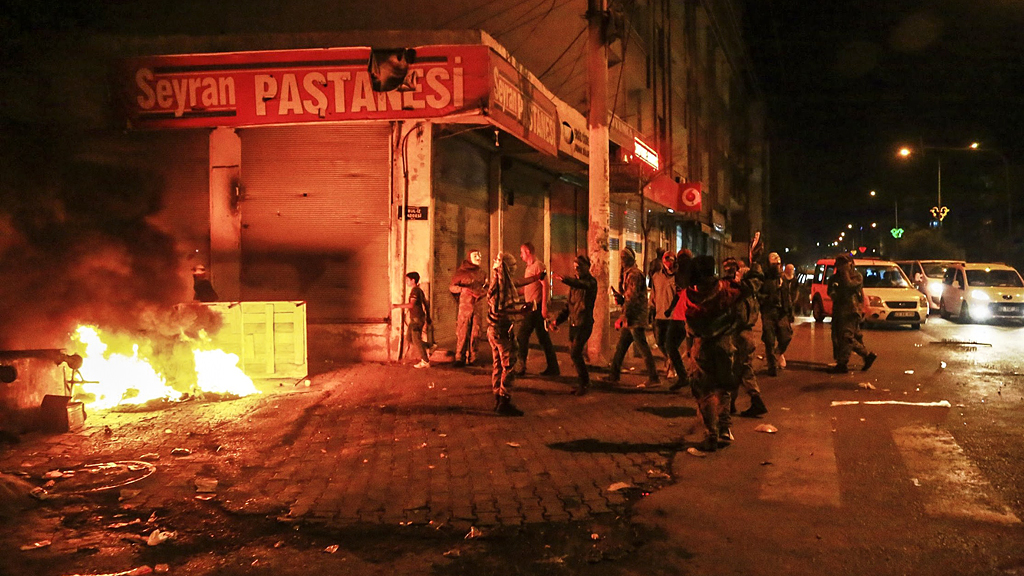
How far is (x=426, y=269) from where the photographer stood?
469 inches

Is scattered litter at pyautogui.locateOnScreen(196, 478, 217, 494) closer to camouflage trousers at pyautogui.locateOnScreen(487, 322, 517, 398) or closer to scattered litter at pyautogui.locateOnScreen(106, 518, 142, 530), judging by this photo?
scattered litter at pyautogui.locateOnScreen(106, 518, 142, 530)

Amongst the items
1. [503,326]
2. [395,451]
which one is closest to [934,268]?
[503,326]

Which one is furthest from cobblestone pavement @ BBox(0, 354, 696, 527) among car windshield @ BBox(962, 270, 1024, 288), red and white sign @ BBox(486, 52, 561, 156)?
car windshield @ BBox(962, 270, 1024, 288)

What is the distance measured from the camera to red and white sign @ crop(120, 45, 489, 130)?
11188 millimetres

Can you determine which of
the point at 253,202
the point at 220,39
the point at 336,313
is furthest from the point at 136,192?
the point at 336,313

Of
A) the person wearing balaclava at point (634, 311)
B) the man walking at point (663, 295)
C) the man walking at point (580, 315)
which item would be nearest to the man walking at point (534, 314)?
the man walking at point (580, 315)

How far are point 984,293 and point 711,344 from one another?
1889 cm

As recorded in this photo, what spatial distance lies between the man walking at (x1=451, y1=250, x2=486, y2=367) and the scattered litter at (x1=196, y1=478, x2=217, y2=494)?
5.62 m

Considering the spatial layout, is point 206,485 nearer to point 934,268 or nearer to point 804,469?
point 804,469

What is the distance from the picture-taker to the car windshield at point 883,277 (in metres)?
20.3

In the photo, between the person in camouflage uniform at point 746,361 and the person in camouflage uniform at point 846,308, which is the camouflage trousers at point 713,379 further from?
the person in camouflage uniform at point 846,308

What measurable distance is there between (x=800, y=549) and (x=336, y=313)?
911 cm

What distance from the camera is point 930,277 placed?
2662 cm

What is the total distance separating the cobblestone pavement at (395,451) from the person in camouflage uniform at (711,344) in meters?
0.47
